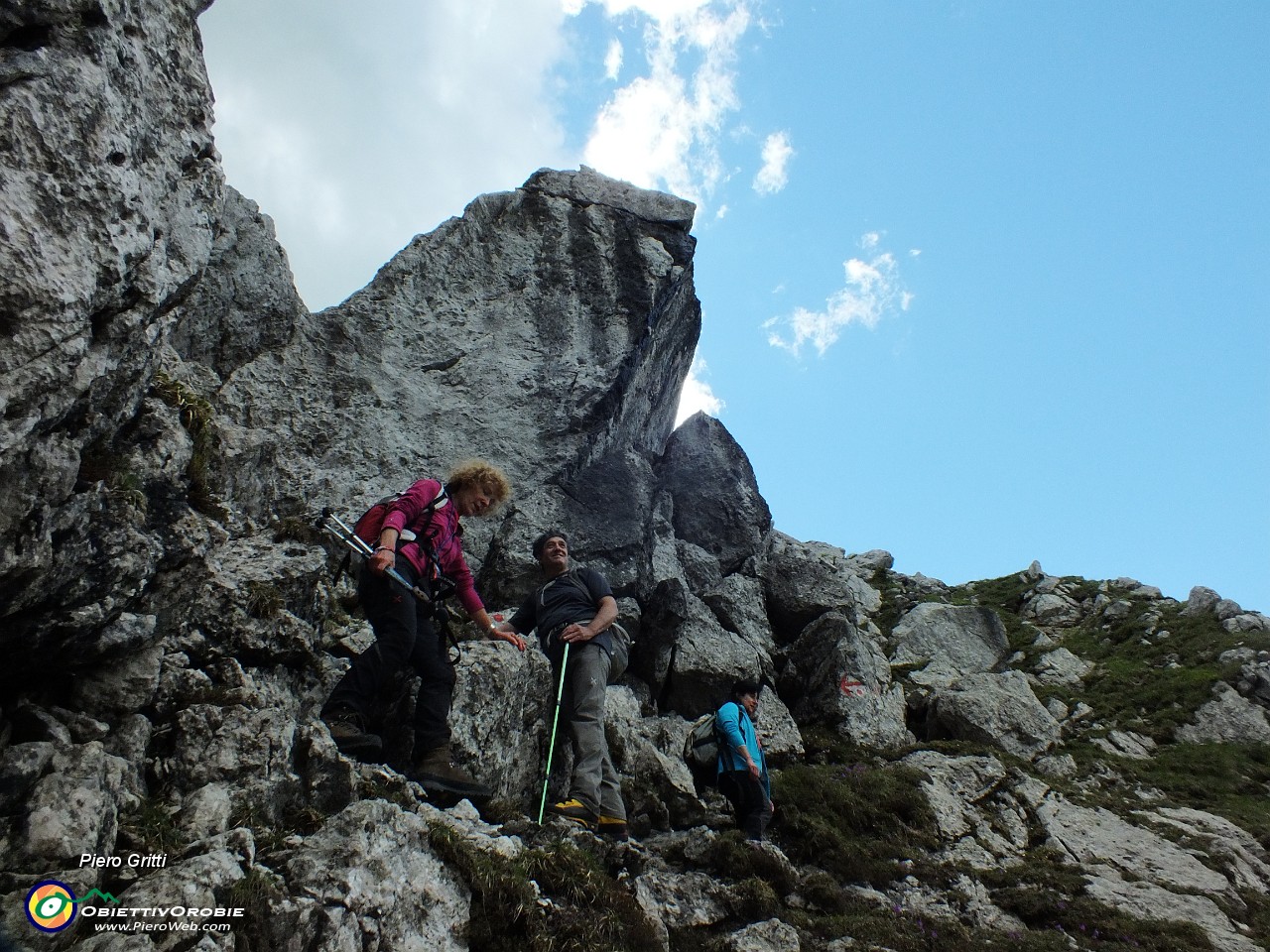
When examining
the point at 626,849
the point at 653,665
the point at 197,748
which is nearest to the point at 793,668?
the point at 653,665

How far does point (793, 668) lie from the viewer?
20797 millimetres

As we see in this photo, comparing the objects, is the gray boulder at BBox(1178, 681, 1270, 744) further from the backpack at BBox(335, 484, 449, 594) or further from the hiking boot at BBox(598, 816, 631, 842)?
the backpack at BBox(335, 484, 449, 594)

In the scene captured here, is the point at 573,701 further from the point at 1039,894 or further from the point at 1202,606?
the point at 1202,606

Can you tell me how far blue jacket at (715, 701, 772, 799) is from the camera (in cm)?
1262

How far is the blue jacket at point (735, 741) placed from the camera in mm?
12625

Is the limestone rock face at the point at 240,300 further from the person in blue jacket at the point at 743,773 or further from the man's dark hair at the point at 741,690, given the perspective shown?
the person in blue jacket at the point at 743,773

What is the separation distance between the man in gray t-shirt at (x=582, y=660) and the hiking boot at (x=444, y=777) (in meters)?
1.00

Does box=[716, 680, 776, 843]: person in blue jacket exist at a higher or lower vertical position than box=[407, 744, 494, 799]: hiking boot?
higher

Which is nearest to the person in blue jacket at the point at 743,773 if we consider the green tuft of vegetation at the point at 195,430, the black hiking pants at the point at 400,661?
the black hiking pants at the point at 400,661

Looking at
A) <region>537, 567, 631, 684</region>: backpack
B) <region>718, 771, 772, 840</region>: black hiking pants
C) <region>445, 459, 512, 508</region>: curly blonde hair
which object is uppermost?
<region>445, 459, 512, 508</region>: curly blonde hair

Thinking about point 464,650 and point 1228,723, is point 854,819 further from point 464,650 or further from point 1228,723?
point 1228,723

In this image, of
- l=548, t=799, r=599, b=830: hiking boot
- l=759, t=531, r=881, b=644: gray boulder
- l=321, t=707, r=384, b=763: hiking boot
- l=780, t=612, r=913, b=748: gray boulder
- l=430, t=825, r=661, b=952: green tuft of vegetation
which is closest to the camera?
l=430, t=825, r=661, b=952: green tuft of vegetation

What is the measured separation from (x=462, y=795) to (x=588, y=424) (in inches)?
538

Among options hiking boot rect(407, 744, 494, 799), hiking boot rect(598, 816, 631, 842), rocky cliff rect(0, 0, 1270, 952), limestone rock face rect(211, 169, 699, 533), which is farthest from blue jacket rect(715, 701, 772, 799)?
limestone rock face rect(211, 169, 699, 533)
